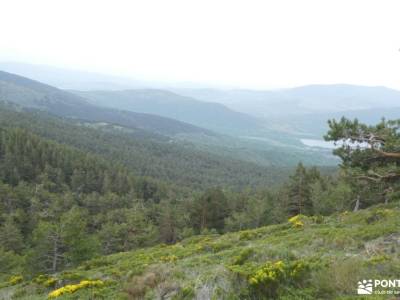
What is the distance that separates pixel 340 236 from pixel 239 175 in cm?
16451

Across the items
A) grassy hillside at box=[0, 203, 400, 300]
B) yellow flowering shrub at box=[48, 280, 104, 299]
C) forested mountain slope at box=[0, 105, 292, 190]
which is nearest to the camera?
grassy hillside at box=[0, 203, 400, 300]

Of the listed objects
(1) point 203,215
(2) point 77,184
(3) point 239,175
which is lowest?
(3) point 239,175

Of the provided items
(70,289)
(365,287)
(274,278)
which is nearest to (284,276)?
(274,278)

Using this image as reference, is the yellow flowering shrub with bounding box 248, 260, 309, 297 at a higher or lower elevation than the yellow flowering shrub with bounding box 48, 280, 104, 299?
higher

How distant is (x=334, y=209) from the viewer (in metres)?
38.5

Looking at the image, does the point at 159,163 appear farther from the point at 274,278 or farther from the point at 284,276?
the point at 274,278

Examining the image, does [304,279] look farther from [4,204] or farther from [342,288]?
[4,204]

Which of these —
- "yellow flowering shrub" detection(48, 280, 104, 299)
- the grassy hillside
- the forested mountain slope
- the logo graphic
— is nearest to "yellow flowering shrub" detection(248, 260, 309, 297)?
the grassy hillside

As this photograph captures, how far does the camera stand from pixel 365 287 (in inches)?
242

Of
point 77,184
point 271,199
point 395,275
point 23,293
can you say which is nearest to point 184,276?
point 395,275

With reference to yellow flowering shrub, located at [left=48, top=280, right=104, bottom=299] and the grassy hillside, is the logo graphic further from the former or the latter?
yellow flowering shrub, located at [left=48, top=280, right=104, bottom=299]

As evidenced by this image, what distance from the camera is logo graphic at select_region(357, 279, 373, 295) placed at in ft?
19.6

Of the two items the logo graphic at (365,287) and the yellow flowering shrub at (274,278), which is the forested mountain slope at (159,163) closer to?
the yellow flowering shrub at (274,278)

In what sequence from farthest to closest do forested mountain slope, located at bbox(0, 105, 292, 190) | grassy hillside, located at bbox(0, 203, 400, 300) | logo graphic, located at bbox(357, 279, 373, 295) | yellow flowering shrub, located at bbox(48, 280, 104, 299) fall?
forested mountain slope, located at bbox(0, 105, 292, 190), yellow flowering shrub, located at bbox(48, 280, 104, 299), grassy hillside, located at bbox(0, 203, 400, 300), logo graphic, located at bbox(357, 279, 373, 295)
